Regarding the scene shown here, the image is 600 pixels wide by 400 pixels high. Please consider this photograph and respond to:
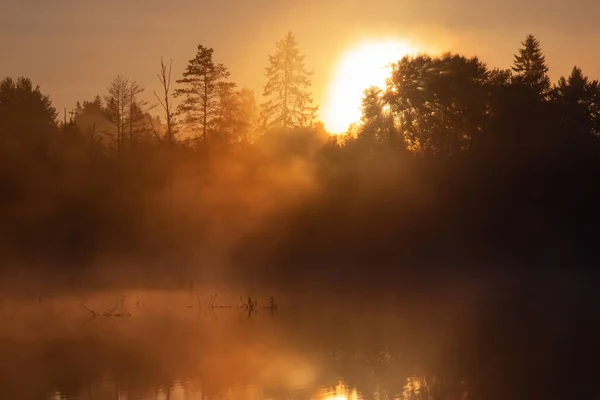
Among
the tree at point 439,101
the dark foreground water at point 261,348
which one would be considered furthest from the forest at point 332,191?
the dark foreground water at point 261,348

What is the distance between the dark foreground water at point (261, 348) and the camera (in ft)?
78.9

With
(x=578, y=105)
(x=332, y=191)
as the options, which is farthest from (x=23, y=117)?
(x=578, y=105)

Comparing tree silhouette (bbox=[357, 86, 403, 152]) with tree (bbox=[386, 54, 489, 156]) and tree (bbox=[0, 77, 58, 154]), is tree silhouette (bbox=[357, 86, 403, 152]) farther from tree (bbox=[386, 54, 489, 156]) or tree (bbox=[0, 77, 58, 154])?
tree (bbox=[0, 77, 58, 154])

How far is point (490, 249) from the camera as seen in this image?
67.6 meters

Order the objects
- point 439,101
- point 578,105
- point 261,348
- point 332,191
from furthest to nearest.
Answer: point 578,105
point 439,101
point 332,191
point 261,348

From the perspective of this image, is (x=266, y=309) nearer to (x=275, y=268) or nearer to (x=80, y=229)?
(x=275, y=268)

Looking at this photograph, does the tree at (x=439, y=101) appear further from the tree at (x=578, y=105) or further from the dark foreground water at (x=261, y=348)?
the dark foreground water at (x=261, y=348)

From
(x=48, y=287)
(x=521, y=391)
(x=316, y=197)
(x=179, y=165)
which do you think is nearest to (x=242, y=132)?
(x=179, y=165)

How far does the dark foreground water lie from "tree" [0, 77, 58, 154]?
28304mm

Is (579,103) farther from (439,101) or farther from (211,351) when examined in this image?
(211,351)

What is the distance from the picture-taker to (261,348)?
30672 mm

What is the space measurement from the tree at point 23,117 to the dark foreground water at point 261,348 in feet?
92.9

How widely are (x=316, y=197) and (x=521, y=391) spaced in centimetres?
4356

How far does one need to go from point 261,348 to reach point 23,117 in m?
58.1
